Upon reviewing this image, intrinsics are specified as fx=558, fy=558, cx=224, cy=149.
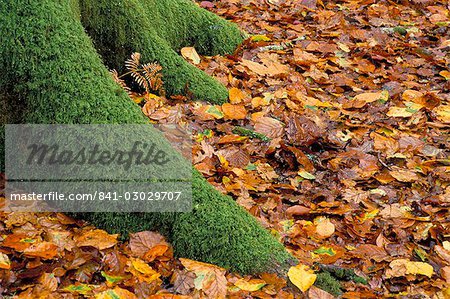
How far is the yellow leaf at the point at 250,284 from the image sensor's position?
2.99 metres

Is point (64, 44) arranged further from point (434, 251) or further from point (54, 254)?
point (434, 251)

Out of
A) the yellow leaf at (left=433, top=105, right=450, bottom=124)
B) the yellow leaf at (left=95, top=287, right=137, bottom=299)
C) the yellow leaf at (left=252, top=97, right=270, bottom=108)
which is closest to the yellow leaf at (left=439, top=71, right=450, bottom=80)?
the yellow leaf at (left=433, top=105, right=450, bottom=124)

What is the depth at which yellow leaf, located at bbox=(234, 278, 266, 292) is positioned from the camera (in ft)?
9.80

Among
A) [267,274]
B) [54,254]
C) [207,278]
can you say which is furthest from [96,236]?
[267,274]

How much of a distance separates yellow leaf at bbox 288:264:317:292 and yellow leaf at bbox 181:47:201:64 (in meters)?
2.80

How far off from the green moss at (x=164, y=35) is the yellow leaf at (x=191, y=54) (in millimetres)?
98

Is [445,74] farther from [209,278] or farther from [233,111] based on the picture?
[209,278]

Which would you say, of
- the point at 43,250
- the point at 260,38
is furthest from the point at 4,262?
the point at 260,38

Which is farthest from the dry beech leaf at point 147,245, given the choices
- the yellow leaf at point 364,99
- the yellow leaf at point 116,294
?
the yellow leaf at point 364,99

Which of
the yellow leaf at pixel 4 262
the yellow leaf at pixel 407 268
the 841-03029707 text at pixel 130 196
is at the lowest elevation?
the yellow leaf at pixel 4 262

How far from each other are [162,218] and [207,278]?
1.45ft

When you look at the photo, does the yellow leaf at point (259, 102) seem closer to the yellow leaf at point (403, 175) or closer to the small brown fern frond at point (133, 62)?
the small brown fern frond at point (133, 62)

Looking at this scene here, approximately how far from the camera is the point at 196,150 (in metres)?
4.13

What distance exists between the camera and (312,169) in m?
4.25
